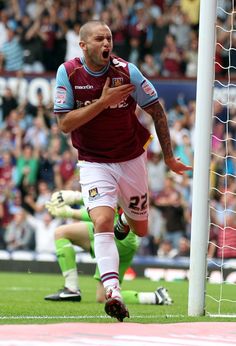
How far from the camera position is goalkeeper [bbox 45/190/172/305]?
11.3m

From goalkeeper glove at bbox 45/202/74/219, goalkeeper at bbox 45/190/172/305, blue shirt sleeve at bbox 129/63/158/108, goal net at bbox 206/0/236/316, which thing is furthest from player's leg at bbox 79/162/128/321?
goal net at bbox 206/0/236/316

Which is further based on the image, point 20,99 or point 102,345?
point 20,99

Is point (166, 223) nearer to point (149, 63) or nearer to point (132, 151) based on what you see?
point (149, 63)

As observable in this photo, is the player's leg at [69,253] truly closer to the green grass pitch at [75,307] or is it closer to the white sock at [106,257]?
the green grass pitch at [75,307]

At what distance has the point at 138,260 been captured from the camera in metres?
19.4

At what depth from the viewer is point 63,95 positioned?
8570mm

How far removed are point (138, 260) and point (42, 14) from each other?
6.42 metres

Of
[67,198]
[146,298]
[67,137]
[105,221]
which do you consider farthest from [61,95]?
[67,137]

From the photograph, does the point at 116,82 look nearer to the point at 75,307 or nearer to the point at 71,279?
the point at 75,307

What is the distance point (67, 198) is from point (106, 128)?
9.35ft

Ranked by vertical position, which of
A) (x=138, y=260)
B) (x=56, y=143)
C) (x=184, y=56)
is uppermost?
(x=184, y=56)

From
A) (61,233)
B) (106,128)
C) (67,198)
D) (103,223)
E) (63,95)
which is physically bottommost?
(61,233)

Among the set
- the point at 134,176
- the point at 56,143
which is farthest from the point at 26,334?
the point at 56,143

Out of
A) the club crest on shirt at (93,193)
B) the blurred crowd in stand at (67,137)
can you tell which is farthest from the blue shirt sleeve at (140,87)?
the blurred crowd in stand at (67,137)
